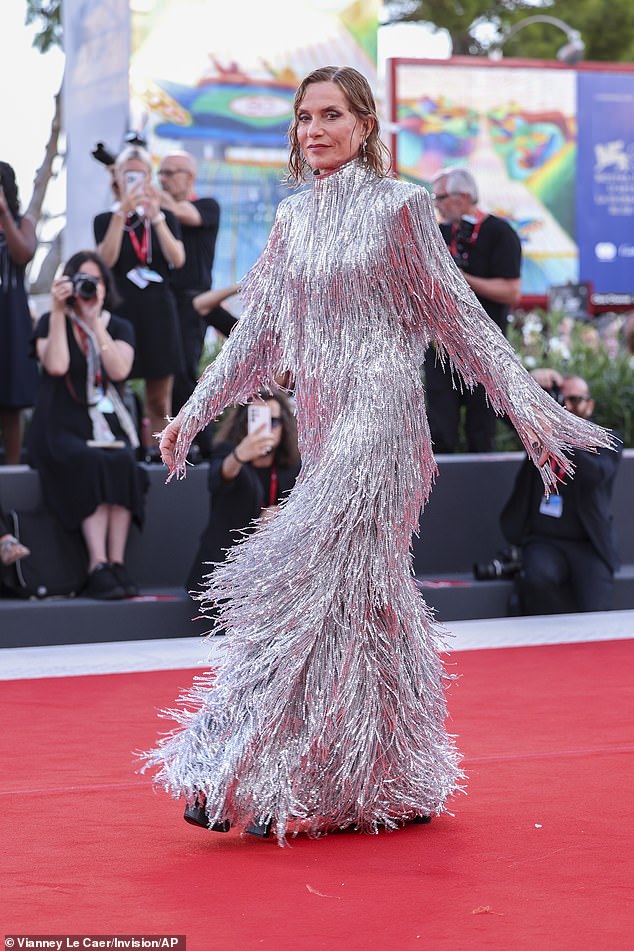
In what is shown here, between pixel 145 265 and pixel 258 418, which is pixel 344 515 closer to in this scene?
pixel 258 418

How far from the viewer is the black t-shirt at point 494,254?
7.49 meters

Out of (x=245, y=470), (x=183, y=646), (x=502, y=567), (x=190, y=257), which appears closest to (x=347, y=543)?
(x=183, y=646)

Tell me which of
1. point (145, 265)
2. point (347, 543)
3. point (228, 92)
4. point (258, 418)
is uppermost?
point (228, 92)

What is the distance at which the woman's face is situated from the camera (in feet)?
10.8

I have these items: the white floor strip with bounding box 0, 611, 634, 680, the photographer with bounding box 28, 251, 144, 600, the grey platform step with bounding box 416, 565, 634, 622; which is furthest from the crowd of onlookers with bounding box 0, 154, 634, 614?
the white floor strip with bounding box 0, 611, 634, 680

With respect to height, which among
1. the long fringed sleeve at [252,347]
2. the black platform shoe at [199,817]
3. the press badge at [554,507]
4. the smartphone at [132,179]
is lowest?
the black platform shoe at [199,817]

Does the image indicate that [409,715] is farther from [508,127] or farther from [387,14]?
[387,14]

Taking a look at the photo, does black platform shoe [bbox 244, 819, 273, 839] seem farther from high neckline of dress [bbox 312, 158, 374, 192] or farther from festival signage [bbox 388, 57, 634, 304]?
festival signage [bbox 388, 57, 634, 304]

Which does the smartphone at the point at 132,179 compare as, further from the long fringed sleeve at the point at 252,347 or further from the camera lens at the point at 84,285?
the long fringed sleeve at the point at 252,347

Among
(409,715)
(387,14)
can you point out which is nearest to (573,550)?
(409,715)

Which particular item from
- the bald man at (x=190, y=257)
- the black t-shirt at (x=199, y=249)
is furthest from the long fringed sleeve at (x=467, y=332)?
the black t-shirt at (x=199, y=249)

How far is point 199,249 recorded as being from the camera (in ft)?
26.2

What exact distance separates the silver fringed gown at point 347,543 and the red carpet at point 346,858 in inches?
5.3

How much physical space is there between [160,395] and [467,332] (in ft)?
14.4
